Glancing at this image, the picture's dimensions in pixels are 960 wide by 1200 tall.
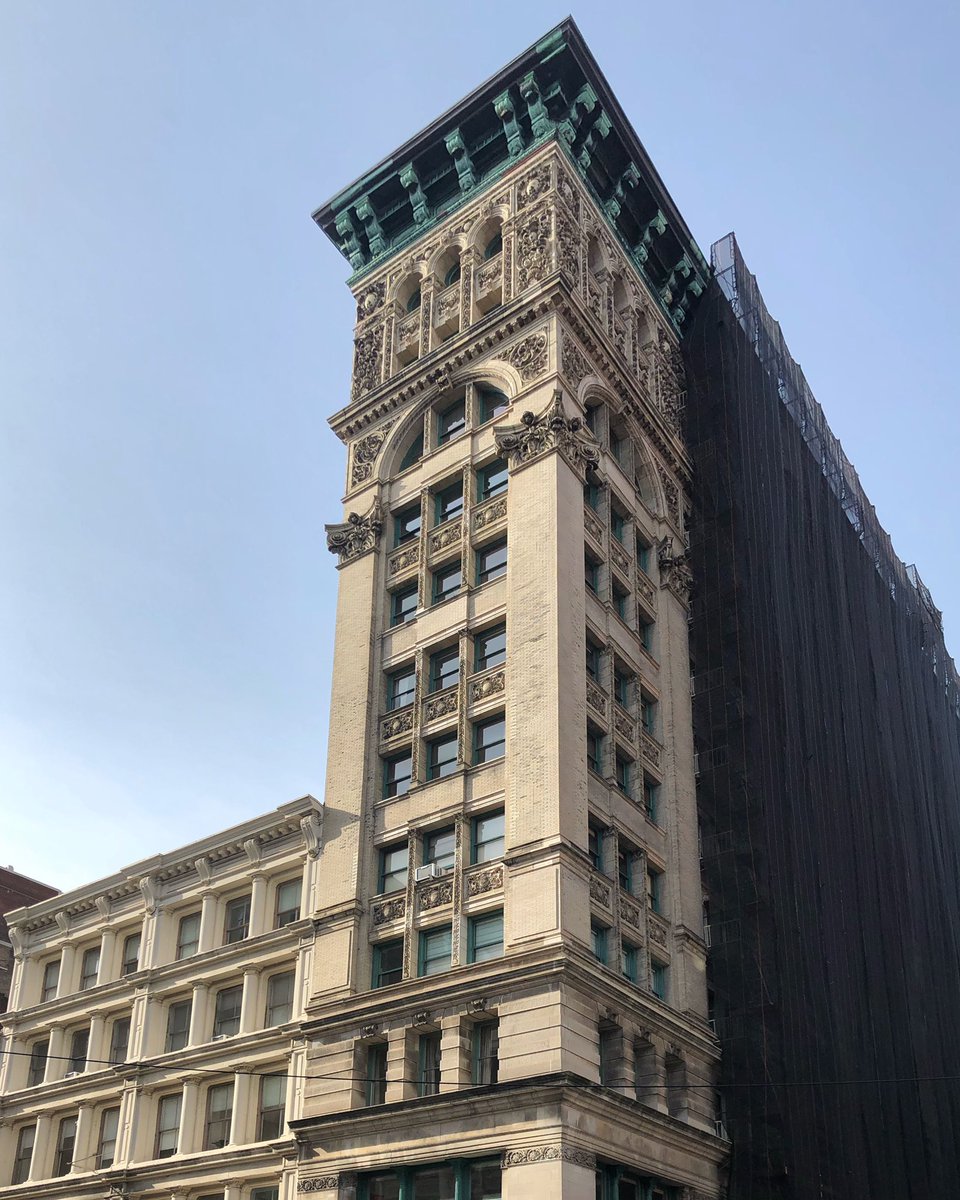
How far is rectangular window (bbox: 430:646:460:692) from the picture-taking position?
1789 inches

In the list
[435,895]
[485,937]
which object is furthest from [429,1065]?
[435,895]

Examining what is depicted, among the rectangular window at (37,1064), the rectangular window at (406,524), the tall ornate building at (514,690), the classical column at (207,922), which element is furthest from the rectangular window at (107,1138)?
the rectangular window at (406,524)

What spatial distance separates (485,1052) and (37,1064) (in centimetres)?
2543

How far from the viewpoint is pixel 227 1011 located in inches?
1877

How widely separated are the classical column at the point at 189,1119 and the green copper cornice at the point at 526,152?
3546 cm

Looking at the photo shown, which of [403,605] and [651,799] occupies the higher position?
[403,605]

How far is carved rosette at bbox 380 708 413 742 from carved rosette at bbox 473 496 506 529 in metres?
7.16

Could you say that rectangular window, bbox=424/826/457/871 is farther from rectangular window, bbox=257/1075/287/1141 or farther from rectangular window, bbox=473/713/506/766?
rectangular window, bbox=257/1075/287/1141

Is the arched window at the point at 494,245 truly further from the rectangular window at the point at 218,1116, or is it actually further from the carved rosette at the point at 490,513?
the rectangular window at the point at 218,1116

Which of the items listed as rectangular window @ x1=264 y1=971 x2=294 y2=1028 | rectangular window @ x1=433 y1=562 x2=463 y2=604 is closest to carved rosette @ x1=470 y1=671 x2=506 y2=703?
rectangular window @ x1=433 y1=562 x2=463 y2=604

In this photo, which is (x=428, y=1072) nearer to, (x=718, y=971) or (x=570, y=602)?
(x=718, y=971)

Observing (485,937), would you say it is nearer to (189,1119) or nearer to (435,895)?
(435,895)

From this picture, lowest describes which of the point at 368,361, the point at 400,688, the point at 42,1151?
the point at 42,1151

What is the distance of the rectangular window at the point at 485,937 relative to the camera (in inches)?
1531
